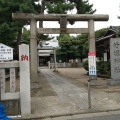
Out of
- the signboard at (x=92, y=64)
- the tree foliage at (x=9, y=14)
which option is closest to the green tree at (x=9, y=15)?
the tree foliage at (x=9, y=14)

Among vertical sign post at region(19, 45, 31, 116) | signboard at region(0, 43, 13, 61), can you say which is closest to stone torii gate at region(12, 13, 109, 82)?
signboard at region(0, 43, 13, 61)

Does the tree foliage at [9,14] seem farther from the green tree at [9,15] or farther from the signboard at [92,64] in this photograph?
the signboard at [92,64]

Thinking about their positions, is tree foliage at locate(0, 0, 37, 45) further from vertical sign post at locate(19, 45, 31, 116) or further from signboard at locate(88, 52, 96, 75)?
vertical sign post at locate(19, 45, 31, 116)

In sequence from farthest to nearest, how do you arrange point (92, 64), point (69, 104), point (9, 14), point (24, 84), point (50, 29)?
point (9, 14)
point (50, 29)
point (92, 64)
point (69, 104)
point (24, 84)

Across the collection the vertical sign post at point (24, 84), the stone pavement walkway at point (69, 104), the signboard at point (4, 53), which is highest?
the signboard at point (4, 53)

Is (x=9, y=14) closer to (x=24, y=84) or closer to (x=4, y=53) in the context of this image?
(x=4, y=53)

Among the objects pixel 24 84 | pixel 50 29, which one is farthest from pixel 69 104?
pixel 50 29

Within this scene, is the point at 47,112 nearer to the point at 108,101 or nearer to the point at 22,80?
the point at 22,80

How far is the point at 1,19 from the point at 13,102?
11671mm

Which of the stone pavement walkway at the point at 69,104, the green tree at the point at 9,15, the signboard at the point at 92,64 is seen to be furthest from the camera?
the green tree at the point at 9,15

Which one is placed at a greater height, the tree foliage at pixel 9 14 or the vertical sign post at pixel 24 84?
the tree foliage at pixel 9 14

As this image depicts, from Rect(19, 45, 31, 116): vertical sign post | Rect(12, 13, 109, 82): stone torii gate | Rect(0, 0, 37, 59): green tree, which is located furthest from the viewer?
Rect(0, 0, 37, 59): green tree

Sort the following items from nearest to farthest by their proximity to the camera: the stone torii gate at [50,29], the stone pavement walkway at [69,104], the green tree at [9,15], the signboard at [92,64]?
the stone pavement walkway at [69,104] → the signboard at [92,64] → the stone torii gate at [50,29] → the green tree at [9,15]

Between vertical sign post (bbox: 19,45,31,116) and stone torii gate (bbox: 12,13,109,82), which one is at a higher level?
stone torii gate (bbox: 12,13,109,82)
